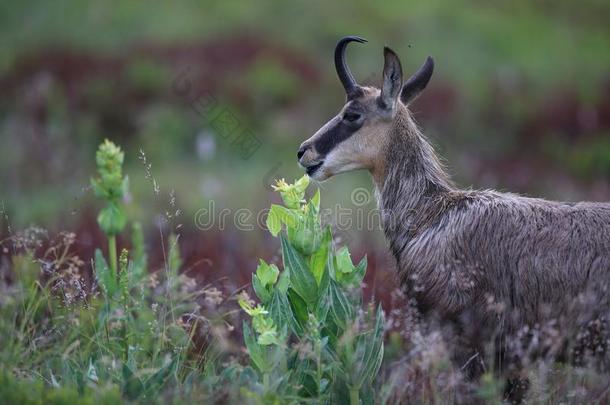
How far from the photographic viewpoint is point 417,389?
228 inches

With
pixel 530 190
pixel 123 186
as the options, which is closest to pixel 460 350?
pixel 123 186

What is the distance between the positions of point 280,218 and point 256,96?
11772mm

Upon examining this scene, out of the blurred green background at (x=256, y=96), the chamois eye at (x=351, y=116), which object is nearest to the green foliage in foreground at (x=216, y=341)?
the chamois eye at (x=351, y=116)

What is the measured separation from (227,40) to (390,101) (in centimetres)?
1299

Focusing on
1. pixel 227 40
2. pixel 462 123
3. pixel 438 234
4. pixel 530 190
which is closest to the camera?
pixel 438 234

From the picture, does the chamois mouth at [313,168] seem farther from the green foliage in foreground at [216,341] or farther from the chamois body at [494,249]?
the green foliage in foreground at [216,341]

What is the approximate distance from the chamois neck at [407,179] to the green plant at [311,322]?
1259mm

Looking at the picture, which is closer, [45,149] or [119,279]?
[119,279]

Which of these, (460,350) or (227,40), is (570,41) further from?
(460,350)

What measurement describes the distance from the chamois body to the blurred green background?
10.2 ft

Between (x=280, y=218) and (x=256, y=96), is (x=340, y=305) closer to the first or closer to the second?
(x=280, y=218)

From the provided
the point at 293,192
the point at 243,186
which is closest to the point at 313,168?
the point at 293,192

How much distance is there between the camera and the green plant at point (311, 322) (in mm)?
4887

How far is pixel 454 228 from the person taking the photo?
19.7ft
